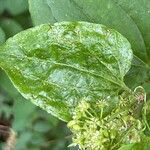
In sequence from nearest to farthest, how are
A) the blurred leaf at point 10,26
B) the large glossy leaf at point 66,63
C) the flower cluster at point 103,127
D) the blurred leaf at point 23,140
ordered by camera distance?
1. the flower cluster at point 103,127
2. the large glossy leaf at point 66,63
3. the blurred leaf at point 10,26
4. the blurred leaf at point 23,140

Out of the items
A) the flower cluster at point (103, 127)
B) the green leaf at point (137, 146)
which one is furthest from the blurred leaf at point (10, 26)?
the green leaf at point (137, 146)

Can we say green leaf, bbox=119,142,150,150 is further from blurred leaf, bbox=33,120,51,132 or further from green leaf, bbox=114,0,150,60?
blurred leaf, bbox=33,120,51,132

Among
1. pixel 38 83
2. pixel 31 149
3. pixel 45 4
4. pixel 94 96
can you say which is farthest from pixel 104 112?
pixel 31 149

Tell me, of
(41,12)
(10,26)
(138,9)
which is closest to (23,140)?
(10,26)

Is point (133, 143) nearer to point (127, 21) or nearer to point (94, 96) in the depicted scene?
point (94, 96)

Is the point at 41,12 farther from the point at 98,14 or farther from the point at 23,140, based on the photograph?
the point at 23,140

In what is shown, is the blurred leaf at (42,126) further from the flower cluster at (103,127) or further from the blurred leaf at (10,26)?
the flower cluster at (103,127)
